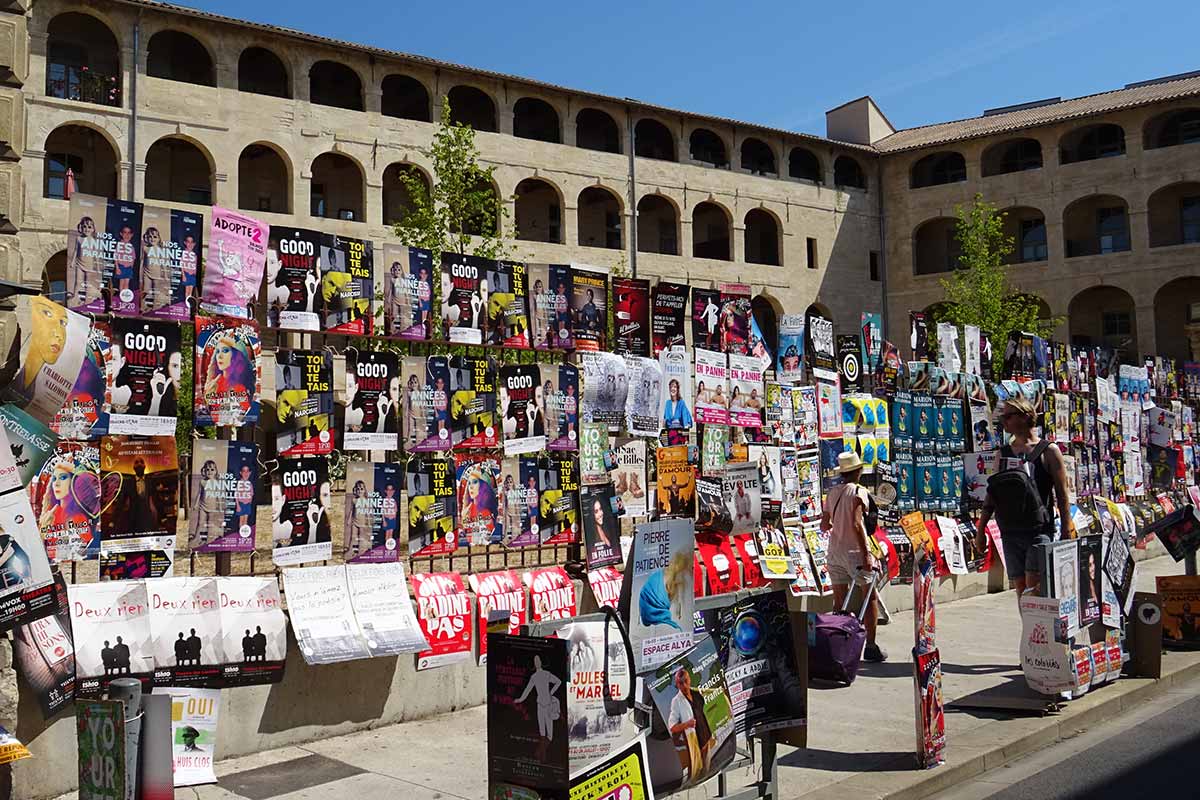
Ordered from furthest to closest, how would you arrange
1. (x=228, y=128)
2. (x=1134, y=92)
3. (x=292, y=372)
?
(x=1134, y=92) < (x=228, y=128) < (x=292, y=372)

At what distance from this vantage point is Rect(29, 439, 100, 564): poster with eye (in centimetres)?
603

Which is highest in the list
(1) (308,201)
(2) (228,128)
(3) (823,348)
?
(2) (228,128)

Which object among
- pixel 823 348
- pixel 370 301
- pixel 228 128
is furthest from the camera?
pixel 228 128

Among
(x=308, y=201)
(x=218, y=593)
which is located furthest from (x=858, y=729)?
(x=308, y=201)

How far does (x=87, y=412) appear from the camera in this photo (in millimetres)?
6246

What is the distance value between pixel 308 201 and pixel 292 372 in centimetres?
2842

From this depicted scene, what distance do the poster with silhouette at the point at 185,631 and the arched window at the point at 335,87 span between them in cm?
3339

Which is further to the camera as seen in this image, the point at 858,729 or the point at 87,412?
the point at 858,729

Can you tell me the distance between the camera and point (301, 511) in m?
7.15

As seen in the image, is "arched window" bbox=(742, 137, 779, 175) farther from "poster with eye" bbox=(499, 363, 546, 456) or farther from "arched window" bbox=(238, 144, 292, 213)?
"poster with eye" bbox=(499, 363, 546, 456)

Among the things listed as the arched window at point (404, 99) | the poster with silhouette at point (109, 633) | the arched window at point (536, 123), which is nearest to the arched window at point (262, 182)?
the arched window at point (404, 99)

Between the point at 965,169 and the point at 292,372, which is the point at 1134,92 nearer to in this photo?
the point at 965,169

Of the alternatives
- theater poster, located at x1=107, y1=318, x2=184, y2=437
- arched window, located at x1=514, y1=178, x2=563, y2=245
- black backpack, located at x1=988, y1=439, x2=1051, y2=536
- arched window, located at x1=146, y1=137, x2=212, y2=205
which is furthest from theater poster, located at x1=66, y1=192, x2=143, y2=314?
arched window, located at x1=514, y1=178, x2=563, y2=245

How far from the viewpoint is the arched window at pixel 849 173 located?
160 ft
